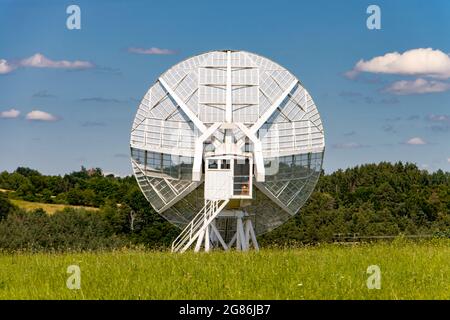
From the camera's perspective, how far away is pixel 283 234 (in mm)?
76812

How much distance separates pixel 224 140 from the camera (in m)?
35.6

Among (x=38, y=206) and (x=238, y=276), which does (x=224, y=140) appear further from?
(x=38, y=206)

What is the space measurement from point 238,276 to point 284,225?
65000 mm

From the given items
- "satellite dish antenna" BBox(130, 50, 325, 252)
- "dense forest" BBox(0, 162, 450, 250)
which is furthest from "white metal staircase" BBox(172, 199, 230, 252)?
"dense forest" BBox(0, 162, 450, 250)

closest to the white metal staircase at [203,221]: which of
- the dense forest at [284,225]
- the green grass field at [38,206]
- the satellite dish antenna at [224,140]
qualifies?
the satellite dish antenna at [224,140]

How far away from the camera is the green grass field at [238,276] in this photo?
13266 millimetres

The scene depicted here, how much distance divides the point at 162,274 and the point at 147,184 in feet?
70.9

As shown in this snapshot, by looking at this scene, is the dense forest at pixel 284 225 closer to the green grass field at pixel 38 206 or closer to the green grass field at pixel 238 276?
the green grass field at pixel 38 206

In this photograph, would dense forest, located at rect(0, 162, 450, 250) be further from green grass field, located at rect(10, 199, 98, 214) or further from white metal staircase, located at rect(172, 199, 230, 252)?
white metal staircase, located at rect(172, 199, 230, 252)

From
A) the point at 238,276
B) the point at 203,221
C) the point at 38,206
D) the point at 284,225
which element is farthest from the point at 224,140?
the point at 38,206

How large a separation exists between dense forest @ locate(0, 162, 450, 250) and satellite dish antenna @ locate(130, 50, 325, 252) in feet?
71.6

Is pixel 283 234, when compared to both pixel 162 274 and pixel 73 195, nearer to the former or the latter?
pixel 73 195
